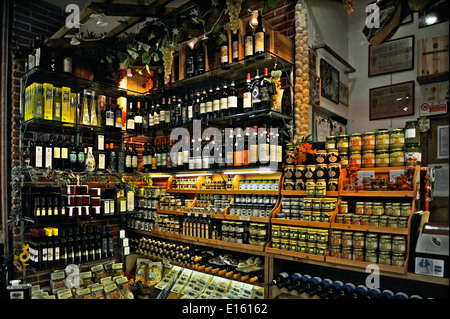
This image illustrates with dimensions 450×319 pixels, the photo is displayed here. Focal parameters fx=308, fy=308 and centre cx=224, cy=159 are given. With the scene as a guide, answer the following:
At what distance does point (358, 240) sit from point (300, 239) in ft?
1.52

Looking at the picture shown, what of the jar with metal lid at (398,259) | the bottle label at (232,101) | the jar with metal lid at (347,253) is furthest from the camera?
the bottle label at (232,101)

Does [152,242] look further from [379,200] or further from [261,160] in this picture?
[379,200]

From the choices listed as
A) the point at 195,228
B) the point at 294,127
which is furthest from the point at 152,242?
the point at 294,127

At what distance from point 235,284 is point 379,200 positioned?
151cm

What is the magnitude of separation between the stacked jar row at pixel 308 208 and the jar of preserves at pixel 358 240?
0.24 metres

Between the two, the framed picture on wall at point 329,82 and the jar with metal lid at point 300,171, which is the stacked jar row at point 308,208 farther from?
the framed picture on wall at point 329,82

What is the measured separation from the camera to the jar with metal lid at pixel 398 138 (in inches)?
92.9

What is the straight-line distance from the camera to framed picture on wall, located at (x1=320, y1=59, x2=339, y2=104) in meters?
3.46

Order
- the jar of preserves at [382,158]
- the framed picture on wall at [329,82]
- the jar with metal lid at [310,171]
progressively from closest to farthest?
the jar of preserves at [382,158] < the jar with metal lid at [310,171] < the framed picture on wall at [329,82]

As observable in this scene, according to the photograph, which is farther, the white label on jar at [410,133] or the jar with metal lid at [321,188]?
the jar with metal lid at [321,188]

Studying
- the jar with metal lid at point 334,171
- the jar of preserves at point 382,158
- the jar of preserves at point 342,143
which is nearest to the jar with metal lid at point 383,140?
the jar of preserves at point 382,158

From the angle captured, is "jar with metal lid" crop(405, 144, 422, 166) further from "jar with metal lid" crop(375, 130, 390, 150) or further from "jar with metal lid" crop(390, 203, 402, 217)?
"jar with metal lid" crop(390, 203, 402, 217)

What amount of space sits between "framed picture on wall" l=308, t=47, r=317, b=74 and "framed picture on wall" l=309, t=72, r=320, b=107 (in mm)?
53

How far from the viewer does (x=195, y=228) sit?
10.9ft
